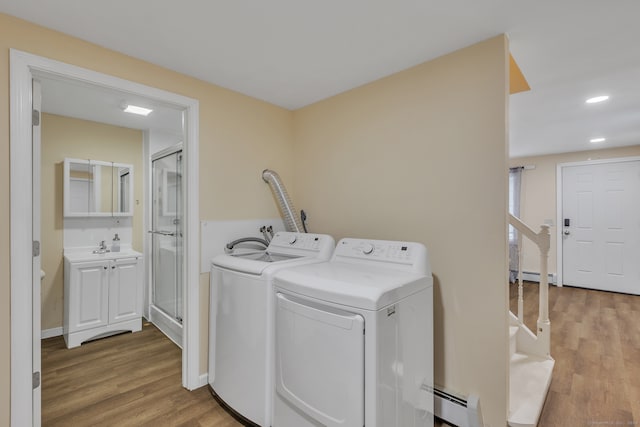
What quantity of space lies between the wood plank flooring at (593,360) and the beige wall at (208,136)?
2.49 m


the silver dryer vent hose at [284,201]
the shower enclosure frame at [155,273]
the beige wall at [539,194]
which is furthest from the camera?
the beige wall at [539,194]

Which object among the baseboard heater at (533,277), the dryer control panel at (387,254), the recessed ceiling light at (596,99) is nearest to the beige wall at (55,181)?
the dryer control panel at (387,254)

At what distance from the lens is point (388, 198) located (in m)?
2.10

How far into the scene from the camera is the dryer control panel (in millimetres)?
1661

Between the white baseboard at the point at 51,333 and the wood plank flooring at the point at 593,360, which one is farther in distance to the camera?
the white baseboard at the point at 51,333

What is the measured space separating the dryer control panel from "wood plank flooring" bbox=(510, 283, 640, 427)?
1.24 m

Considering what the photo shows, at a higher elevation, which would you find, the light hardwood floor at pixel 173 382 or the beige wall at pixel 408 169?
the beige wall at pixel 408 169

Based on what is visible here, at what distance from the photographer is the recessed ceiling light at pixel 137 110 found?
108 inches

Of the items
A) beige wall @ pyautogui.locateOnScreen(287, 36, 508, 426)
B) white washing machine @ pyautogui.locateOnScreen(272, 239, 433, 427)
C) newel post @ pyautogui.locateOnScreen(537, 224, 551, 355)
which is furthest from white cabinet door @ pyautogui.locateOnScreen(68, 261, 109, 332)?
newel post @ pyautogui.locateOnScreen(537, 224, 551, 355)

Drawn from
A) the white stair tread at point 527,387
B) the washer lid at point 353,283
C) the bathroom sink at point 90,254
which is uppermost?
the washer lid at point 353,283

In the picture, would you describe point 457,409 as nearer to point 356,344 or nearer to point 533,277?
point 356,344

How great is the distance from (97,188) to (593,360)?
16.3 feet

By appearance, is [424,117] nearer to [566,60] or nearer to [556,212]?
[566,60]

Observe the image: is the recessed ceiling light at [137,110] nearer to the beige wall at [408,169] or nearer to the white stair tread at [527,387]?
the beige wall at [408,169]
